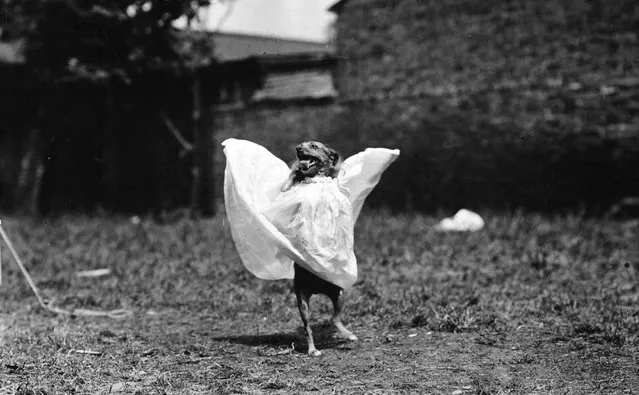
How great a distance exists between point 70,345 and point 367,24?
9.91 meters

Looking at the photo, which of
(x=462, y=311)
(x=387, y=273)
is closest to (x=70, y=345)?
(x=462, y=311)

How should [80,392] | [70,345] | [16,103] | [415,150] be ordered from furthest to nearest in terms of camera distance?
[16,103]
[415,150]
[70,345]
[80,392]

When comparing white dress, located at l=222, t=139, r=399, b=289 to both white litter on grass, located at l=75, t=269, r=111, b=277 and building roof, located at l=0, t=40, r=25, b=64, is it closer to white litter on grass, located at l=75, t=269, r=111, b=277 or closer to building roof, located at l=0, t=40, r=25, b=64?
white litter on grass, located at l=75, t=269, r=111, b=277

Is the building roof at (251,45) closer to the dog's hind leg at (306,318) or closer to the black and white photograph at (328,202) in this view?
the black and white photograph at (328,202)

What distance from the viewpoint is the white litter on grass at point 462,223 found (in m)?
10.7

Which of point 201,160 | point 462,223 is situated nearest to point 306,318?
point 462,223

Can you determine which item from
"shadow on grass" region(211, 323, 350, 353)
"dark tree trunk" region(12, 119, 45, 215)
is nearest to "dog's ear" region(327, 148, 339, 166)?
"shadow on grass" region(211, 323, 350, 353)

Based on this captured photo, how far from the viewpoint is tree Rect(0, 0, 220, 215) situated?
42.0 ft

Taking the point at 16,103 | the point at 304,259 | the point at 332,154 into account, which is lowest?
the point at 304,259

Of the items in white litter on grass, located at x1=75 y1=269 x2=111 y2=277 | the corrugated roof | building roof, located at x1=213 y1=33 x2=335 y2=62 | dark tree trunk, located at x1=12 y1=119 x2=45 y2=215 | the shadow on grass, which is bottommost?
the shadow on grass

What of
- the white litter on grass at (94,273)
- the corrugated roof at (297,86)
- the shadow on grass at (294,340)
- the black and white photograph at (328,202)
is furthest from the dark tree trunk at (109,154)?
the shadow on grass at (294,340)

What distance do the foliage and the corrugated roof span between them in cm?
170

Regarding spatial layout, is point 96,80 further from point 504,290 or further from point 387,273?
point 504,290

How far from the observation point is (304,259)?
4.78m
